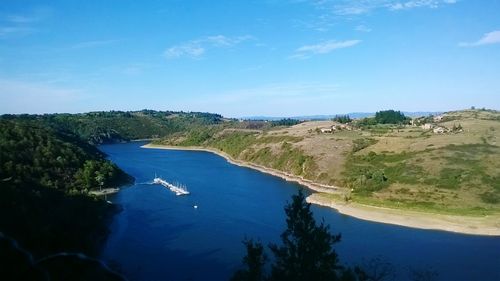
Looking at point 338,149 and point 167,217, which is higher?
point 338,149

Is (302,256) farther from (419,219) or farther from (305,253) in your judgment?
(419,219)

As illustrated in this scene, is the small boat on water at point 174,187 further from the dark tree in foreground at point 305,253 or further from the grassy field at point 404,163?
the dark tree in foreground at point 305,253

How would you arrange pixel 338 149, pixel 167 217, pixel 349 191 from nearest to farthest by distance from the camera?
pixel 167 217 → pixel 349 191 → pixel 338 149

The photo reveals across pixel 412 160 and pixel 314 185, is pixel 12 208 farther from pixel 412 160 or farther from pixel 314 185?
pixel 412 160

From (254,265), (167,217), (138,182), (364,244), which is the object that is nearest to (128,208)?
(167,217)

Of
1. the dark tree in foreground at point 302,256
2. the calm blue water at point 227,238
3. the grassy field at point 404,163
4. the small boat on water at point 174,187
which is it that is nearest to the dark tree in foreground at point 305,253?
the dark tree in foreground at point 302,256

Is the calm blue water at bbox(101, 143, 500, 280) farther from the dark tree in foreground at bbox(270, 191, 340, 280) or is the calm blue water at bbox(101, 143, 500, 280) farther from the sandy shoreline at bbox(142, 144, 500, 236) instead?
the dark tree in foreground at bbox(270, 191, 340, 280)
